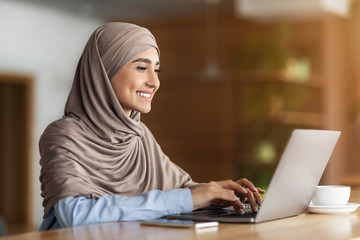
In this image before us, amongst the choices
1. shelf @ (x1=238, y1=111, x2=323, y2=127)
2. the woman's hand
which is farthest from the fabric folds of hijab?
shelf @ (x1=238, y1=111, x2=323, y2=127)

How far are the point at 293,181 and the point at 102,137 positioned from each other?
0.63 meters

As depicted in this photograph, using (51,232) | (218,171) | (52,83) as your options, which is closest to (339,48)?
(218,171)

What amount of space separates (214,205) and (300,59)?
5.92 meters

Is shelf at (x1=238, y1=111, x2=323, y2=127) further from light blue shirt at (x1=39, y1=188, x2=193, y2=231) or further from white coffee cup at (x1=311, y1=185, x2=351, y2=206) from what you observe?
light blue shirt at (x1=39, y1=188, x2=193, y2=231)

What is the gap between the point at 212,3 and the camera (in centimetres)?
802

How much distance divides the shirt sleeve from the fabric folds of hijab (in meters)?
0.07

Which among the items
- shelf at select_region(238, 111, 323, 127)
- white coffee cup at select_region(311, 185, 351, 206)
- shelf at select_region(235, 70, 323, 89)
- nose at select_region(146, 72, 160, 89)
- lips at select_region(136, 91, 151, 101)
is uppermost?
nose at select_region(146, 72, 160, 89)

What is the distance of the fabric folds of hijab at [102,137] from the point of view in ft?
6.29

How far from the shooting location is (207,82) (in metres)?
8.19

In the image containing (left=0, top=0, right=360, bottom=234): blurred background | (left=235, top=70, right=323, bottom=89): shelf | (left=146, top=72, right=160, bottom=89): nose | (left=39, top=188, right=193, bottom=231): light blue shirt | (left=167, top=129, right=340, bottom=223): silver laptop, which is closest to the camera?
(left=167, top=129, right=340, bottom=223): silver laptop

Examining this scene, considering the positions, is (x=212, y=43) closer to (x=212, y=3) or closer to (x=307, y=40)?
(x=212, y=3)

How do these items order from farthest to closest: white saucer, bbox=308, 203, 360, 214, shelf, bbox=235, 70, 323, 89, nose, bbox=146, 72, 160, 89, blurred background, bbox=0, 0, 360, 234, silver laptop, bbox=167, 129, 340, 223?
blurred background, bbox=0, 0, 360, 234 → shelf, bbox=235, 70, 323, 89 → nose, bbox=146, 72, 160, 89 → white saucer, bbox=308, 203, 360, 214 → silver laptop, bbox=167, 129, 340, 223

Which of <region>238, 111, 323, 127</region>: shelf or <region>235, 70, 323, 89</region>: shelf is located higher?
<region>235, 70, 323, 89</region>: shelf

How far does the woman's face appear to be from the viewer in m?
2.08
